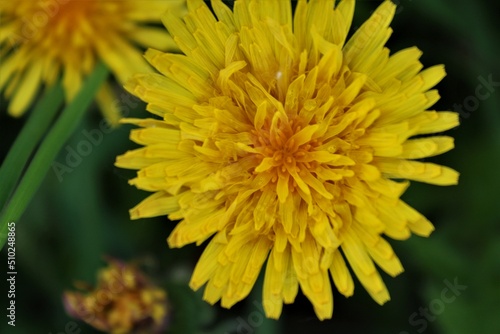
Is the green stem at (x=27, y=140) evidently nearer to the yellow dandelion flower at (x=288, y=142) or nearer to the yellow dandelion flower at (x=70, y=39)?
the yellow dandelion flower at (x=70, y=39)

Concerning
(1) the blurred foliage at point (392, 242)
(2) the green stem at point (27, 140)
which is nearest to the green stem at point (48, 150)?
(2) the green stem at point (27, 140)

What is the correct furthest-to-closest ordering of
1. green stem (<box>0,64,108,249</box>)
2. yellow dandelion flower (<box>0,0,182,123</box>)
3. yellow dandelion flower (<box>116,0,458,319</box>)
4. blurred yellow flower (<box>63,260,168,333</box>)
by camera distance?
yellow dandelion flower (<box>0,0,182,123</box>)
blurred yellow flower (<box>63,260,168,333</box>)
green stem (<box>0,64,108,249</box>)
yellow dandelion flower (<box>116,0,458,319</box>)

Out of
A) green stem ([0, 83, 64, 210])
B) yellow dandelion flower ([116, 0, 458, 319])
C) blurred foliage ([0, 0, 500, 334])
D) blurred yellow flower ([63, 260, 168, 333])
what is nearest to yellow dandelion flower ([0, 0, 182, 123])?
green stem ([0, 83, 64, 210])

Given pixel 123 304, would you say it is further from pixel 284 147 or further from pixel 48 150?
pixel 284 147

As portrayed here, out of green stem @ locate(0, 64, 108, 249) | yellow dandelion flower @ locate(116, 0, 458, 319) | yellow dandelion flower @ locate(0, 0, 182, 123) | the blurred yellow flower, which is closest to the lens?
yellow dandelion flower @ locate(116, 0, 458, 319)

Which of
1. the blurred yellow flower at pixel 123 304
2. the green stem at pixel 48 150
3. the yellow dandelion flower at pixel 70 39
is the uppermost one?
the yellow dandelion flower at pixel 70 39

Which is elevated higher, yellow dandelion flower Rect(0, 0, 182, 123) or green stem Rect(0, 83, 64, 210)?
yellow dandelion flower Rect(0, 0, 182, 123)

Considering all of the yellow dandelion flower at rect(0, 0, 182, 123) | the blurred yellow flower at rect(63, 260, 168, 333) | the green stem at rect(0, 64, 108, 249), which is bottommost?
the blurred yellow flower at rect(63, 260, 168, 333)

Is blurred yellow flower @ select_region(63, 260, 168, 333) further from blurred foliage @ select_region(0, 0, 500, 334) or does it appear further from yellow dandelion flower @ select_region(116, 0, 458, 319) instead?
yellow dandelion flower @ select_region(116, 0, 458, 319)
